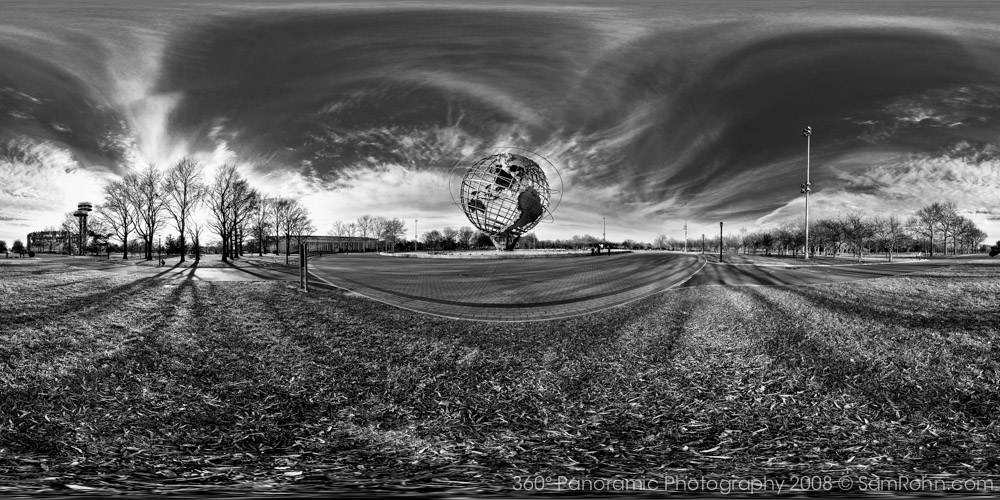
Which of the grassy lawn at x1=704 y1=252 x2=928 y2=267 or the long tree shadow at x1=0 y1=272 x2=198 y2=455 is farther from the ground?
the grassy lawn at x1=704 y1=252 x2=928 y2=267

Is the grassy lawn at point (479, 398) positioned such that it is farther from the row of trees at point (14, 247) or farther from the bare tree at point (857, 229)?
the row of trees at point (14, 247)

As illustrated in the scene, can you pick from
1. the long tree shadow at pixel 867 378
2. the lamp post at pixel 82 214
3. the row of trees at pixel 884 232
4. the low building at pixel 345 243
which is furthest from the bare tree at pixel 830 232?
the lamp post at pixel 82 214

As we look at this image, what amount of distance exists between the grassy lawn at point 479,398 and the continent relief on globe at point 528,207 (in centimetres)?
4015

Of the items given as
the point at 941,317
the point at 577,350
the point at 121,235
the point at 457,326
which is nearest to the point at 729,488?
the point at 577,350

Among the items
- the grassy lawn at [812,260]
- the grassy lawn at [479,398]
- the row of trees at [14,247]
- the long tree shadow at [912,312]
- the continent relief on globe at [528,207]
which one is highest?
the continent relief on globe at [528,207]

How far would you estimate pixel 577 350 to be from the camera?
297 inches

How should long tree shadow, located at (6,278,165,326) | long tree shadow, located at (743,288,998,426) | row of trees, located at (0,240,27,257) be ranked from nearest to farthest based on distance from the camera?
long tree shadow, located at (743,288,998,426), long tree shadow, located at (6,278,165,326), row of trees, located at (0,240,27,257)

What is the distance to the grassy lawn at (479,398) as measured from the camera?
3887mm

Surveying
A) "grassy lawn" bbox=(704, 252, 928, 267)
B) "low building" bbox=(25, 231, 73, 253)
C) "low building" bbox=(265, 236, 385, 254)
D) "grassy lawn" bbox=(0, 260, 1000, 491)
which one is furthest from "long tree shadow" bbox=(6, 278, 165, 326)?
"low building" bbox=(25, 231, 73, 253)

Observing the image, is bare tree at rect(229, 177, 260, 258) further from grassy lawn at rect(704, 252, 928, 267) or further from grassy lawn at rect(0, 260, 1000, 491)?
grassy lawn at rect(704, 252, 928, 267)

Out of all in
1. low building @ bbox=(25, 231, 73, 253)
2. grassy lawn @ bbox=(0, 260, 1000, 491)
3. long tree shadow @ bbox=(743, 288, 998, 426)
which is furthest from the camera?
low building @ bbox=(25, 231, 73, 253)

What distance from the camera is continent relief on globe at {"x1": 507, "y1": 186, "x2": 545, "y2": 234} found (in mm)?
49675

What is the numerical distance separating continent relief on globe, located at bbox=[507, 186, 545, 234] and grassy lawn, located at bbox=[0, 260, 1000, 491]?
40.2 metres

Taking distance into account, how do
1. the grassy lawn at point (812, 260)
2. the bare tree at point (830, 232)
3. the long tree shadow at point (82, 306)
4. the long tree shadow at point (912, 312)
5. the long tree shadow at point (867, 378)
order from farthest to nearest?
the bare tree at point (830, 232) < the grassy lawn at point (812, 260) < the long tree shadow at point (82, 306) < the long tree shadow at point (912, 312) < the long tree shadow at point (867, 378)
